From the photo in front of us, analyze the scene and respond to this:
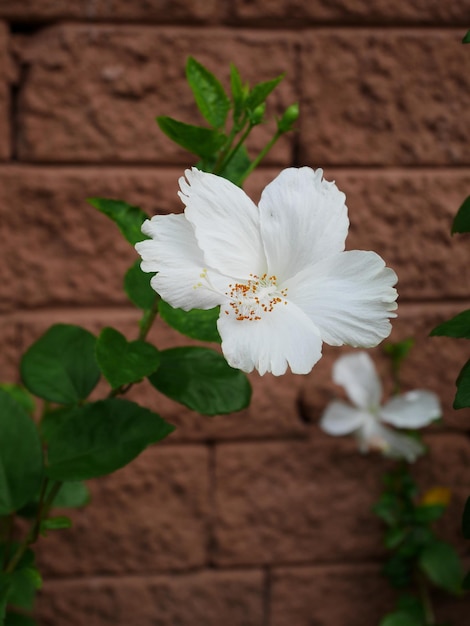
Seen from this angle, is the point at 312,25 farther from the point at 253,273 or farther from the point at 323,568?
the point at 323,568

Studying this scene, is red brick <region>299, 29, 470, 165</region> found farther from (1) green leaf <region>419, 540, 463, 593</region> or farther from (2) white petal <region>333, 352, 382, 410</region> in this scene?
(1) green leaf <region>419, 540, 463, 593</region>

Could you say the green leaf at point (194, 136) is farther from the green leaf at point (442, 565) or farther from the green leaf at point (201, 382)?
the green leaf at point (442, 565)

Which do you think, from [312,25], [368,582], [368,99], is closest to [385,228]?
[368,99]

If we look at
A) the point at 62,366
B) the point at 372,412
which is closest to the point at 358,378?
the point at 372,412

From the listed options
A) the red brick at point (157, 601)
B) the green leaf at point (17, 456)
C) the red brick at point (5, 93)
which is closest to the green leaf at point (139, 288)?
the green leaf at point (17, 456)

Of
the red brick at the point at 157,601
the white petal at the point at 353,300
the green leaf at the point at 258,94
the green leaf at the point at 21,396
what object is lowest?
the red brick at the point at 157,601

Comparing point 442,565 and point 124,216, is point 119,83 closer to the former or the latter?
point 124,216
